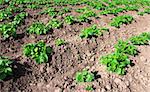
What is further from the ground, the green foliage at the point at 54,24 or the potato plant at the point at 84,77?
the green foliage at the point at 54,24

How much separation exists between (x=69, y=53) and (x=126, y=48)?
2.82m

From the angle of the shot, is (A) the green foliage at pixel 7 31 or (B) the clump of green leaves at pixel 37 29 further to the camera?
(B) the clump of green leaves at pixel 37 29

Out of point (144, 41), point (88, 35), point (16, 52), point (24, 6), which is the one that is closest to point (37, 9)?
point (24, 6)

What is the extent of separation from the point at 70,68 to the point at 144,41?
4.89m

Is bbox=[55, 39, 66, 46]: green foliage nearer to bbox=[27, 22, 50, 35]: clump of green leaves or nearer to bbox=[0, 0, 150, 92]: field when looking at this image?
bbox=[0, 0, 150, 92]: field

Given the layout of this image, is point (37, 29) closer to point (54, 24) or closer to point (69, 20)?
point (54, 24)

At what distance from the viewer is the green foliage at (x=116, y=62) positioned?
389 inches

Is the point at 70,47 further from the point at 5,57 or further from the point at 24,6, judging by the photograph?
the point at 24,6

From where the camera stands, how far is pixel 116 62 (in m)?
10.0

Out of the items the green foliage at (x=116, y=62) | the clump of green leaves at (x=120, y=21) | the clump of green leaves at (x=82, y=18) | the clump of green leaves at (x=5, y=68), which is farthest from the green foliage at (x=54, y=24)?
the clump of green leaves at (x=5, y=68)

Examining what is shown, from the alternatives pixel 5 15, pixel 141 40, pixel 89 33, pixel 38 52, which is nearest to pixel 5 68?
pixel 38 52

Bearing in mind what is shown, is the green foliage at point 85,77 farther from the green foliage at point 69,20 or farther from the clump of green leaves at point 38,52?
the green foliage at point 69,20

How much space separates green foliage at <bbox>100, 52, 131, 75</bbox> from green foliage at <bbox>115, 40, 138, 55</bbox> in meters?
0.52

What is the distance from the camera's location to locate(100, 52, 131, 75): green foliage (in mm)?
9891
